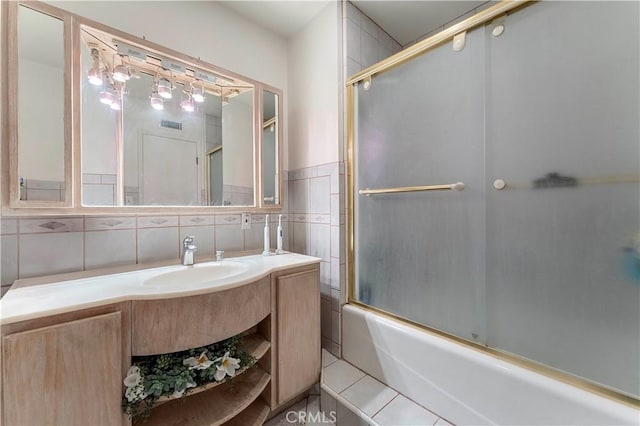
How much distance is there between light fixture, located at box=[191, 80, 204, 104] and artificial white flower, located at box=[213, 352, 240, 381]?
135 centimetres

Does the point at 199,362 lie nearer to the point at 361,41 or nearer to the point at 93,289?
the point at 93,289

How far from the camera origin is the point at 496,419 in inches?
40.7

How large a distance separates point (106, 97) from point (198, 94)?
441 millimetres

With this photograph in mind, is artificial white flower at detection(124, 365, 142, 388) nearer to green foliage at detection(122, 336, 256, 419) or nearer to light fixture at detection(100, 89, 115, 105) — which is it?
green foliage at detection(122, 336, 256, 419)

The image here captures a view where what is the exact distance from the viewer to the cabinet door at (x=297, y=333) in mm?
1238

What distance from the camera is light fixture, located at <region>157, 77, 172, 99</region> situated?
1.34m

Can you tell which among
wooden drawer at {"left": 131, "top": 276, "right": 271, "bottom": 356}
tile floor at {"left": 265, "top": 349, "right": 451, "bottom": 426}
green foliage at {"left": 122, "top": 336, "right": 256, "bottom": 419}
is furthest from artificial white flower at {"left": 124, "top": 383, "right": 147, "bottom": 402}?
tile floor at {"left": 265, "top": 349, "right": 451, "bottom": 426}

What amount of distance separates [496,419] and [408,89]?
5.30 ft

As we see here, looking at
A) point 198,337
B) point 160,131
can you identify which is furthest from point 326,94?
point 198,337

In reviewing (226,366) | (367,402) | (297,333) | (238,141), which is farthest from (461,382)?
(238,141)

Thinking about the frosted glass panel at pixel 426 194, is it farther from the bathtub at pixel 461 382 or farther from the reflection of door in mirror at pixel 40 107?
the reflection of door in mirror at pixel 40 107

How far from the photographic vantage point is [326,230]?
1.68 m

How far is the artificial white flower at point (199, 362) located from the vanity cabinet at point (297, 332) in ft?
1.14

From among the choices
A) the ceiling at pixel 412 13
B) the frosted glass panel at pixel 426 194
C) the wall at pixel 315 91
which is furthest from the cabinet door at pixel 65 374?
the ceiling at pixel 412 13
